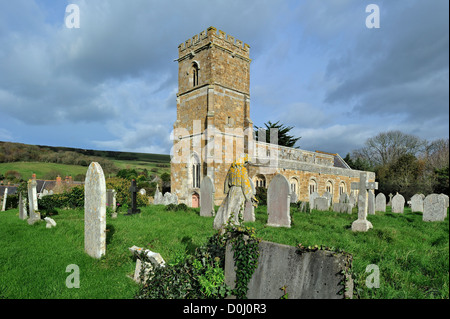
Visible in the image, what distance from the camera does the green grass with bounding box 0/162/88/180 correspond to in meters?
34.3

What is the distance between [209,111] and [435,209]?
13829 mm

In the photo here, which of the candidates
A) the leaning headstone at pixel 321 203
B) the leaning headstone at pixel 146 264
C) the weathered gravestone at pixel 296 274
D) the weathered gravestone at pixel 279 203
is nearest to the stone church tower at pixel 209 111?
the leaning headstone at pixel 321 203

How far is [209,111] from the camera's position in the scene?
19.1 metres

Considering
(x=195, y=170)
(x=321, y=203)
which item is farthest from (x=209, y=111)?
(x=321, y=203)

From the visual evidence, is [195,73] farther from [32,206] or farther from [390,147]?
[390,147]

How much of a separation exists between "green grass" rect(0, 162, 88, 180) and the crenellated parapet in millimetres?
25161

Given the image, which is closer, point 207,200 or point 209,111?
point 207,200

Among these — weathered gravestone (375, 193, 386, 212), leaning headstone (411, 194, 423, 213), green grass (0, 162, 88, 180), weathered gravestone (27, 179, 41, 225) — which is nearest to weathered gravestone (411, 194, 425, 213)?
leaning headstone (411, 194, 423, 213)

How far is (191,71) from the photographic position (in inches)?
842

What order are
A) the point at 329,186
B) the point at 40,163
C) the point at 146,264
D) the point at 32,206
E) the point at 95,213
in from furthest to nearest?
1. the point at 40,163
2. the point at 329,186
3. the point at 32,206
4. the point at 95,213
5. the point at 146,264

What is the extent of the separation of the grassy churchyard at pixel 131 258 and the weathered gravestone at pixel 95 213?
23cm

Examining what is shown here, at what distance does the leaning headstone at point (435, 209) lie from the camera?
1109cm

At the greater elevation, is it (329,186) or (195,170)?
(195,170)
